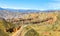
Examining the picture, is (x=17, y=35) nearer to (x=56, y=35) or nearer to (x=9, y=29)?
Result: (x=56, y=35)

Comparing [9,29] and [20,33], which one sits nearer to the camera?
[20,33]

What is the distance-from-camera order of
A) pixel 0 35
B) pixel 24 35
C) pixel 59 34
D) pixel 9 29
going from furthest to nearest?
1. pixel 9 29
2. pixel 59 34
3. pixel 0 35
4. pixel 24 35

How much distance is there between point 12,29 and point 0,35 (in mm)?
11448

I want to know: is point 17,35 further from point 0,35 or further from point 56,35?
point 56,35

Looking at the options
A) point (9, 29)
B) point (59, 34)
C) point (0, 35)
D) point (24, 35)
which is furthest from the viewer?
point (9, 29)

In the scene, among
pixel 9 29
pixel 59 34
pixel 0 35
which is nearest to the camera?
pixel 0 35

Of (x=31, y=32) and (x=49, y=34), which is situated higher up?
(x=31, y=32)

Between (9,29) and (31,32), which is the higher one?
(31,32)

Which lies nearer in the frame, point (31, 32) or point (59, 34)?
point (31, 32)

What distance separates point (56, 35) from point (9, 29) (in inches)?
377

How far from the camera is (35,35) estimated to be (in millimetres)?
21656

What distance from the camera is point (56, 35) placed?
31.0 meters

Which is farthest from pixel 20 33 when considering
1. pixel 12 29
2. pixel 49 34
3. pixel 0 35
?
pixel 12 29

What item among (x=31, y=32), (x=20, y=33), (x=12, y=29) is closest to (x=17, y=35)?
(x=20, y=33)
